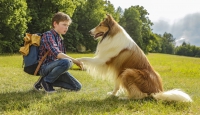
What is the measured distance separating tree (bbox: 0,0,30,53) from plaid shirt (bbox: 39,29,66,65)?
65.1ft

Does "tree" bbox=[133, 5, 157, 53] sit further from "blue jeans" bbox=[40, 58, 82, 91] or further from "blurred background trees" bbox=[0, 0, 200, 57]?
"blue jeans" bbox=[40, 58, 82, 91]

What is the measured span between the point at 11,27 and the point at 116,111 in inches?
899

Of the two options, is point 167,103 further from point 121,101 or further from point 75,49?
point 75,49

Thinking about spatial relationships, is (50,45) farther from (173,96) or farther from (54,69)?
(173,96)

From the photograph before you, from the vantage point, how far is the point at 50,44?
206 inches

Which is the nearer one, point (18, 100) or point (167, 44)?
point (18, 100)

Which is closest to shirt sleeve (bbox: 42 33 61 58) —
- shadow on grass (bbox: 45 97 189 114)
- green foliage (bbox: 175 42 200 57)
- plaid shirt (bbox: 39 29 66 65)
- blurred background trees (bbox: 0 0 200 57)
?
plaid shirt (bbox: 39 29 66 65)

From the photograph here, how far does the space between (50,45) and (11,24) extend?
69.6ft

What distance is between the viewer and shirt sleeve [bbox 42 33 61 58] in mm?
5219

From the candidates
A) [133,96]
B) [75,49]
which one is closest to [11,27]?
[75,49]

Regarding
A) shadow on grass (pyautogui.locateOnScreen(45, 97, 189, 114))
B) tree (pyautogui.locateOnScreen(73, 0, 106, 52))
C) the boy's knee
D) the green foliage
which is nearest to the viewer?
shadow on grass (pyautogui.locateOnScreen(45, 97, 189, 114))

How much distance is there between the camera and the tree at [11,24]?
2339 cm

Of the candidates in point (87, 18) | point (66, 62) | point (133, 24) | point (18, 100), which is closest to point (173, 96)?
point (66, 62)

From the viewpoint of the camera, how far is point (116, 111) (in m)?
4.09
